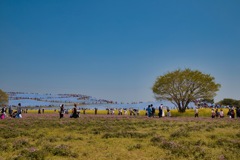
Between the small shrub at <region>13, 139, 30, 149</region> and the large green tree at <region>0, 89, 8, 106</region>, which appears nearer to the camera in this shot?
the small shrub at <region>13, 139, 30, 149</region>

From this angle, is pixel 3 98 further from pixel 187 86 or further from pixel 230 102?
pixel 230 102

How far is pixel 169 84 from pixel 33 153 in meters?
A: 61.1

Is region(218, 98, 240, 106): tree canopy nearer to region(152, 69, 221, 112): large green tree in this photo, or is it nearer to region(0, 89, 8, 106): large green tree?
region(152, 69, 221, 112): large green tree

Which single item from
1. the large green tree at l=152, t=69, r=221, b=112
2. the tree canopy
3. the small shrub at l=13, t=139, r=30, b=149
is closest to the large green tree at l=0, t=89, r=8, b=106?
the large green tree at l=152, t=69, r=221, b=112

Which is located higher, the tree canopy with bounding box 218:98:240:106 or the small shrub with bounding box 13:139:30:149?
the tree canopy with bounding box 218:98:240:106

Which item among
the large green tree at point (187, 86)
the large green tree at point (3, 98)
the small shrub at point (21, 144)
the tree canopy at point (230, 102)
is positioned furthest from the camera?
the tree canopy at point (230, 102)

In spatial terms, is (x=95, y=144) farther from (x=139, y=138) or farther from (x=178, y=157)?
(x=178, y=157)

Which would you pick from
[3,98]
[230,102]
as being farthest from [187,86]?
[230,102]

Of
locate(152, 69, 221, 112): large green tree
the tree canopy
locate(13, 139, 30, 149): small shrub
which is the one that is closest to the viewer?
locate(13, 139, 30, 149): small shrub

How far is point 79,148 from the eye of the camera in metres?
13.6

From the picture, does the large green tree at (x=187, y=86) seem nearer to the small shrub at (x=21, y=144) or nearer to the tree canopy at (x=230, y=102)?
the small shrub at (x=21, y=144)

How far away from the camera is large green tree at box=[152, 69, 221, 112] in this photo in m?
67.7

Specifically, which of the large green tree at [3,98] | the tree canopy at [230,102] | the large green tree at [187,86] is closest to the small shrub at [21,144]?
the large green tree at [187,86]

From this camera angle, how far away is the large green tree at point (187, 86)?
2665 inches
